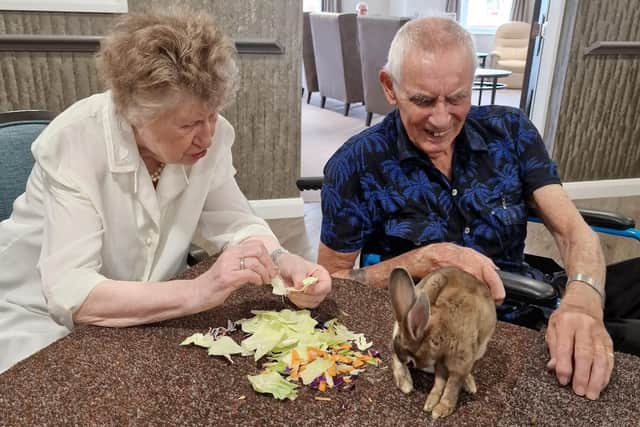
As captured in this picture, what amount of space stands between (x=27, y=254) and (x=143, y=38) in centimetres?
63

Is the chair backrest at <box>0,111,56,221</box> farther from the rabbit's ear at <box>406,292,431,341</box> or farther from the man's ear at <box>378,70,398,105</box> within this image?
the rabbit's ear at <box>406,292,431,341</box>

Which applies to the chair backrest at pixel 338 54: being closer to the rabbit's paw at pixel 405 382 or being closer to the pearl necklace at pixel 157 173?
the pearl necklace at pixel 157 173

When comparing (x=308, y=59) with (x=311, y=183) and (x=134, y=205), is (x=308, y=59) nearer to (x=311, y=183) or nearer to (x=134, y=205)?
(x=311, y=183)

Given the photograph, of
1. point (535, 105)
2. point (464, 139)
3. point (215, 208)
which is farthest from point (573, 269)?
point (535, 105)

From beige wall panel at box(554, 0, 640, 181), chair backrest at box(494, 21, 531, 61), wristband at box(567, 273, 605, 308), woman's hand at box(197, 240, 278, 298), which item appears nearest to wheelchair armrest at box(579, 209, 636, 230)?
wristband at box(567, 273, 605, 308)

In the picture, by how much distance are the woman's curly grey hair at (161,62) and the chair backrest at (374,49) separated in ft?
14.9

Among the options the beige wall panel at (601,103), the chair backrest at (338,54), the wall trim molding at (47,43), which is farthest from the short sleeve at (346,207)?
the chair backrest at (338,54)

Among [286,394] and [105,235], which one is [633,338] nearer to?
[286,394]

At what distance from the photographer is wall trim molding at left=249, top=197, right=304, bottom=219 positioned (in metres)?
3.92

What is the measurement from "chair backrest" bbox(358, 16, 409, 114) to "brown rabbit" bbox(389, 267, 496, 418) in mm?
4895

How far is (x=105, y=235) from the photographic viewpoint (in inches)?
50.3

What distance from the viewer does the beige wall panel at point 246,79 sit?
324 centimetres

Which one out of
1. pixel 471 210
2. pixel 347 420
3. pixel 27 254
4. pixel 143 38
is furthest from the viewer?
pixel 471 210

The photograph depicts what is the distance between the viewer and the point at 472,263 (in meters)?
1.26
